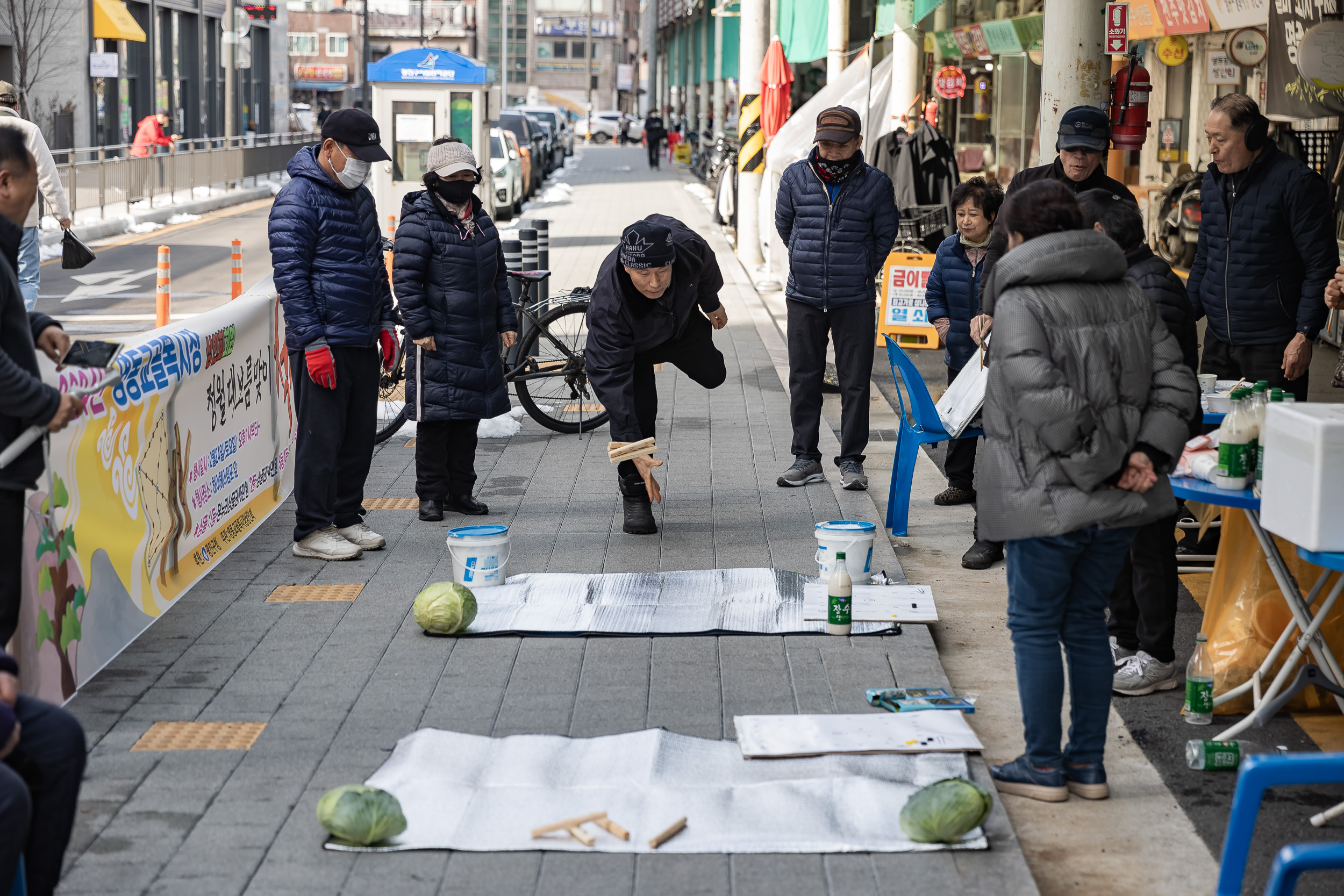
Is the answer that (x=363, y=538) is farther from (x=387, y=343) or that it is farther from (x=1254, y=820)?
(x=1254, y=820)

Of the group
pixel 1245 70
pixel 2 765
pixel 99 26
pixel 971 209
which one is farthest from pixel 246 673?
pixel 99 26

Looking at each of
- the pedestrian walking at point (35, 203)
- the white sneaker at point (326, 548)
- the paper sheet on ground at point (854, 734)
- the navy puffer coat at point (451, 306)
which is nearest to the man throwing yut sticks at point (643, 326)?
the navy puffer coat at point (451, 306)

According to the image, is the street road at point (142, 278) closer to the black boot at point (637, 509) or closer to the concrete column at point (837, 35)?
the concrete column at point (837, 35)

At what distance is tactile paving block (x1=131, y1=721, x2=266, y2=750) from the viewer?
4.59m

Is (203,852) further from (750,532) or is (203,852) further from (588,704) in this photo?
(750,532)

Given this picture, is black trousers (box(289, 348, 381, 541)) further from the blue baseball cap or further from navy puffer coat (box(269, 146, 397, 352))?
the blue baseball cap

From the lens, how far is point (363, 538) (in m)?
6.86

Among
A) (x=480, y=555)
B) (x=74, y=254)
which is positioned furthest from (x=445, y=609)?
(x=74, y=254)

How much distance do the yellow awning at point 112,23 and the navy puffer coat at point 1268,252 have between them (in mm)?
33539

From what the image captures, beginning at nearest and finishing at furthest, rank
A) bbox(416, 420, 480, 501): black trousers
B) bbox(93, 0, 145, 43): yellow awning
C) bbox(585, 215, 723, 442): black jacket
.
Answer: bbox(585, 215, 723, 442): black jacket
bbox(416, 420, 480, 501): black trousers
bbox(93, 0, 145, 43): yellow awning

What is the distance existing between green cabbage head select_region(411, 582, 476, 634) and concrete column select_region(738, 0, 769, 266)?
11.7 metres

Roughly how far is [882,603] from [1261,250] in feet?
7.71

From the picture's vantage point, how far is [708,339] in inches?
291

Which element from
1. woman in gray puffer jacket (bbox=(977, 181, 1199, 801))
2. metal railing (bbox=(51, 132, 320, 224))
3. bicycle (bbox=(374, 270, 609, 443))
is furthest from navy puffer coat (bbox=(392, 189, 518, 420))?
metal railing (bbox=(51, 132, 320, 224))
